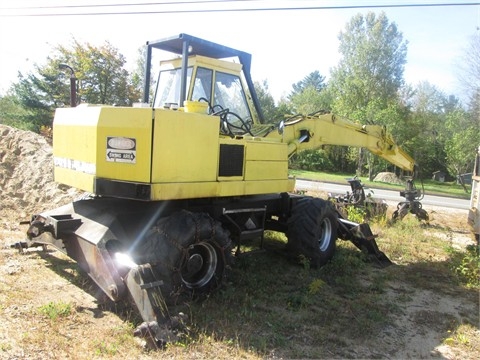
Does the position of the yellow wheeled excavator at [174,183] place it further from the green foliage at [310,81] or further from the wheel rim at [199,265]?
the green foliage at [310,81]

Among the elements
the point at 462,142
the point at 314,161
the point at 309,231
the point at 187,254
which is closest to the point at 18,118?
the point at 314,161

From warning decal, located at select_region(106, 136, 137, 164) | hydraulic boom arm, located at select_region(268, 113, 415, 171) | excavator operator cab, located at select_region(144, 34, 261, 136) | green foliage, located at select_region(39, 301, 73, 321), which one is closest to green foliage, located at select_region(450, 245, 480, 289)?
hydraulic boom arm, located at select_region(268, 113, 415, 171)

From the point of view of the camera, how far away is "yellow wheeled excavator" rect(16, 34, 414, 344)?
14.9 ft

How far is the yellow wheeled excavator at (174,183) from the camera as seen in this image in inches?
179

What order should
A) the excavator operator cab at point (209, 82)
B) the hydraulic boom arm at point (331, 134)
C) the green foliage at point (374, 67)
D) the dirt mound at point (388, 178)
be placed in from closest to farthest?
the excavator operator cab at point (209, 82), the hydraulic boom arm at point (331, 134), the dirt mound at point (388, 178), the green foliage at point (374, 67)

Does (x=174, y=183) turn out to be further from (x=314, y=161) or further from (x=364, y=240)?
(x=314, y=161)

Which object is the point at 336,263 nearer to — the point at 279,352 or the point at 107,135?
the point at 279,352

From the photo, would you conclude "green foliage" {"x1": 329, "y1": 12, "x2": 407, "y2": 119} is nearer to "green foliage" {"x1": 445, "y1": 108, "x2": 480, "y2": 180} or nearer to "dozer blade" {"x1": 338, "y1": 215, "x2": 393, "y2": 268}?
"green foliage" {"x1": 445, "y1": 108, "x2": 480, "y2": 180}

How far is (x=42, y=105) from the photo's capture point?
25.3 meters

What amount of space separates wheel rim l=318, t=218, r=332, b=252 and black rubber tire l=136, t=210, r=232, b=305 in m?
2.40

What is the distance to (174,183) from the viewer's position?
15.5ft

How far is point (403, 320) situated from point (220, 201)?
2619mm

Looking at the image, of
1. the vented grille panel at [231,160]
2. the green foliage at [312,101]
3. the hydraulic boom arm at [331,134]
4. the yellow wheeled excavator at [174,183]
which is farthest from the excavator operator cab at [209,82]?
the green foliage at [312,101]

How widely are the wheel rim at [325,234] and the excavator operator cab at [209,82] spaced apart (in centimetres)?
207
